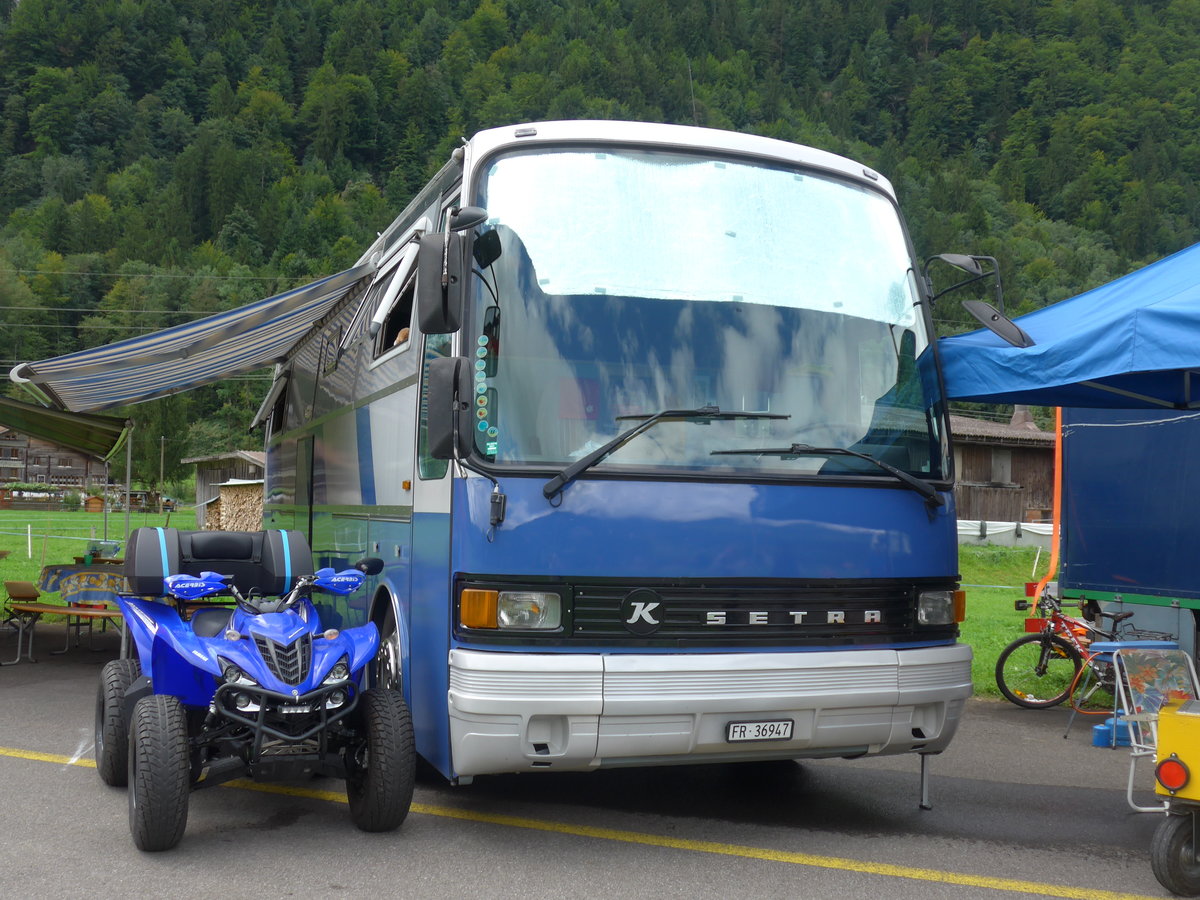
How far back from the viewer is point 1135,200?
99750mm

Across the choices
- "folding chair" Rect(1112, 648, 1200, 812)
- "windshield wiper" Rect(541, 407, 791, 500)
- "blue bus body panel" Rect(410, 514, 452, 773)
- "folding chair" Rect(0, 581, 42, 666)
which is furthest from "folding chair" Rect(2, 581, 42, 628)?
"folding chair" Rect(1112, 648, 1200, 812)

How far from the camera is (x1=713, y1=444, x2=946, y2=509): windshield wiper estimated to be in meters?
5.58

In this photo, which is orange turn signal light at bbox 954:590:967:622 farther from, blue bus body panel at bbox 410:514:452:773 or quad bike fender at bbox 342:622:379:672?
quad bike fender at bbox 342:622:379:672

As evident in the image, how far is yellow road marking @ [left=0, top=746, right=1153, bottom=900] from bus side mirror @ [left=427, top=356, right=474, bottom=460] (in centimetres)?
192

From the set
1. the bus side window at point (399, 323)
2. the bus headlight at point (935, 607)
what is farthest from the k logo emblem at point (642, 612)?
the bus side window at point (399, 323)

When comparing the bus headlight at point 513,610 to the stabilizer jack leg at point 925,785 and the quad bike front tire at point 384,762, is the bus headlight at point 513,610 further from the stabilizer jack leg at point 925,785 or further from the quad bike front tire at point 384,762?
the stabilizer jack leg at point 925,785

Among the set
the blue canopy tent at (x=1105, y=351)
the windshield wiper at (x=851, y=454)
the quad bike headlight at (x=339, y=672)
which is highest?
the blue canopy tent at (x=1105, y=351)

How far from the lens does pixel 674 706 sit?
5.28m

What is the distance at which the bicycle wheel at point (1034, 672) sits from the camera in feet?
35.1

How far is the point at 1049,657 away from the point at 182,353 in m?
7.68

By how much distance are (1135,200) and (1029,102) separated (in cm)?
3133

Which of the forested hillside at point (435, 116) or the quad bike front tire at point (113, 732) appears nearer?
the quad bike front tire at point (113, 732)

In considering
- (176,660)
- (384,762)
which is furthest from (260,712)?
(176,660)

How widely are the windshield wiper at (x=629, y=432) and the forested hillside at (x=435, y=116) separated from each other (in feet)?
222
